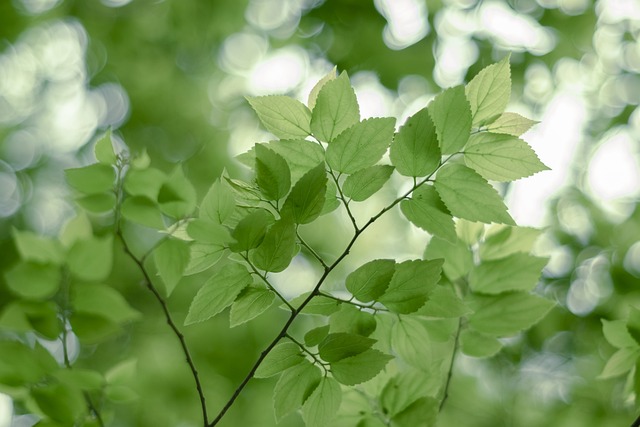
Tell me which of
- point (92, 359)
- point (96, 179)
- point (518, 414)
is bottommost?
point (92, 359)

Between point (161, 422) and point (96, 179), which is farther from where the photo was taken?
point (161, 422)

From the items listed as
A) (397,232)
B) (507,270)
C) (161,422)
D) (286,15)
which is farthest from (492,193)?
(286,15)

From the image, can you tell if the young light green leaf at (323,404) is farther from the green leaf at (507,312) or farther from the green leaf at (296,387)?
the green leaf at (507,312)

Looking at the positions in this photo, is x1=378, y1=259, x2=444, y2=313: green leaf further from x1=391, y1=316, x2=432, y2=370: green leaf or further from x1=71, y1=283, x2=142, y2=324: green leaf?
x1=71, y1=283, x2=142, y2=324: green leaf

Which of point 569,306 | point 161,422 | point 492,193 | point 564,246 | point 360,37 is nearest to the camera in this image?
point 492,193

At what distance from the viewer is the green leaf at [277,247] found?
20.7 inches

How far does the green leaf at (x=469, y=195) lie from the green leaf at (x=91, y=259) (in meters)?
0.30

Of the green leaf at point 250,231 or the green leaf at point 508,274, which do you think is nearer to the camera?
the green leaf at point 250,231

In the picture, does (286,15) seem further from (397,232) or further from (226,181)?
(226,181)

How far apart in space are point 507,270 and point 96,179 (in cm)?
46

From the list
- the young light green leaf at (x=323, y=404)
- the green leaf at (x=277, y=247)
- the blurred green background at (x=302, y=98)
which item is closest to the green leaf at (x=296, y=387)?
the young light green leaf at (x=323, y=404)

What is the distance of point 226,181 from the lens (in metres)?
0.56

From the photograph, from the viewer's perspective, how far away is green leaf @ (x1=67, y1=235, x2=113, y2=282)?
1.71 feet

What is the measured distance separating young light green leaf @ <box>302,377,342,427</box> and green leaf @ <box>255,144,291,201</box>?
19 centimetres
